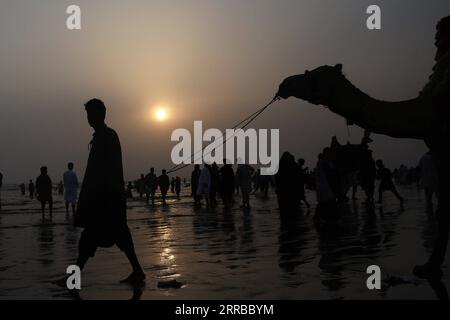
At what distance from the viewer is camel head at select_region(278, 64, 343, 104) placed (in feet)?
23.9

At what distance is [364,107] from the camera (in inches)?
295

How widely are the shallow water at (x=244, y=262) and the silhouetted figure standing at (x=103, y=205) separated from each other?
0.43m

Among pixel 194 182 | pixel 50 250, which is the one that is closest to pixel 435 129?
pixel 50 250

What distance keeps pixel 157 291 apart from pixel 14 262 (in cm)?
428

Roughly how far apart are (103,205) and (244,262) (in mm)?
2645

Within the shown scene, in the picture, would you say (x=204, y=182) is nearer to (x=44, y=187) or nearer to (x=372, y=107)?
(x=44, y=187)

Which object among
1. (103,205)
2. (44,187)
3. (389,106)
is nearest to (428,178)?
(389,106)

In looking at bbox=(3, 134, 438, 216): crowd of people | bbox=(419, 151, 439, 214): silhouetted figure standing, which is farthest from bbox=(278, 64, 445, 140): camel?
bbox=(419, 151, 439, 214): silhouetted figure standing

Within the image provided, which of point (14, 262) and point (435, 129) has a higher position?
point (435, 129)

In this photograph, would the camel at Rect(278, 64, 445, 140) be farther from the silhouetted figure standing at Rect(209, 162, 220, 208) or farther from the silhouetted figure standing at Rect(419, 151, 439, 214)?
the silhouetted figure standing at Rect(209, 162, 220, 208)

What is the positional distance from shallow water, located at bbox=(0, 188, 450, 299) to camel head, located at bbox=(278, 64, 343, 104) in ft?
Answer: 6.94
